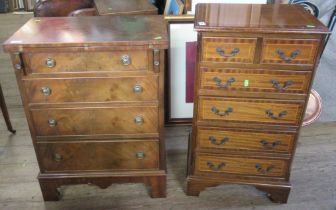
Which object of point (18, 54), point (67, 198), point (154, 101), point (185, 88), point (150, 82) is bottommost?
point (67, 198)

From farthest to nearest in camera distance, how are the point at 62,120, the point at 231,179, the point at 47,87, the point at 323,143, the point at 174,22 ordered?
1. the point at 323,143
2. the point at 174,22
3. the point at 231,179
4. the point at 62,120
5. the point at 47,87

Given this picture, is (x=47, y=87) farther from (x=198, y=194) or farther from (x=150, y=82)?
(x=198, y=194)

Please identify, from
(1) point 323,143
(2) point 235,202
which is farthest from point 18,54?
(1) point 323,143

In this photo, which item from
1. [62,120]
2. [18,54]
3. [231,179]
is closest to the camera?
[18,54]

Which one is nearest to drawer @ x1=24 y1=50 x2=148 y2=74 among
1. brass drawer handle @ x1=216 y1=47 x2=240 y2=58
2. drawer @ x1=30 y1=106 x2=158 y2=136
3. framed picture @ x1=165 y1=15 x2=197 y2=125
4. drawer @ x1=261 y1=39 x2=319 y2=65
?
drawer @ x1=30 y1=106 x2=158 y2=136

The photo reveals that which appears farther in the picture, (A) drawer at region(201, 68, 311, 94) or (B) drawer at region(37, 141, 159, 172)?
(B) drawer at region(37, 141, 159, 172)

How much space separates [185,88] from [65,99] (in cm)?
101

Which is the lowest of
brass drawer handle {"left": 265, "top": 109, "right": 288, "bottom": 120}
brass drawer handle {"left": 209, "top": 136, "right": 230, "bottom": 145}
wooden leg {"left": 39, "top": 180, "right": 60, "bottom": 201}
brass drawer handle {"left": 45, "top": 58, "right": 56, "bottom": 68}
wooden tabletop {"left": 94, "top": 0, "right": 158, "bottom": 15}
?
wooden leg {"left": 39, "top": 180, "right": 60, "bottom": 201}

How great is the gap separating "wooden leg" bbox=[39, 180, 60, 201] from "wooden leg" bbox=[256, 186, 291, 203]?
3.71 feet

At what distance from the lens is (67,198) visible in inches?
72.2

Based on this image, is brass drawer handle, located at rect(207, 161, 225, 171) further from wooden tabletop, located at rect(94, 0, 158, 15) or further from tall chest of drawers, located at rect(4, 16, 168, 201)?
wooden tabletop, located at rect(94, 0, 158, 15)

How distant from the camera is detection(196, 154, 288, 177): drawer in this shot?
5.51 ft

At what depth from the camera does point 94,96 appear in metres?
1.50

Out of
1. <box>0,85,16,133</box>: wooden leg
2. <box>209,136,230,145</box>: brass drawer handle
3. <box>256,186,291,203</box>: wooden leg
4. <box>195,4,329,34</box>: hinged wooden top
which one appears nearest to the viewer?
<box>195,4,329,34</box>: hinged wooden top
